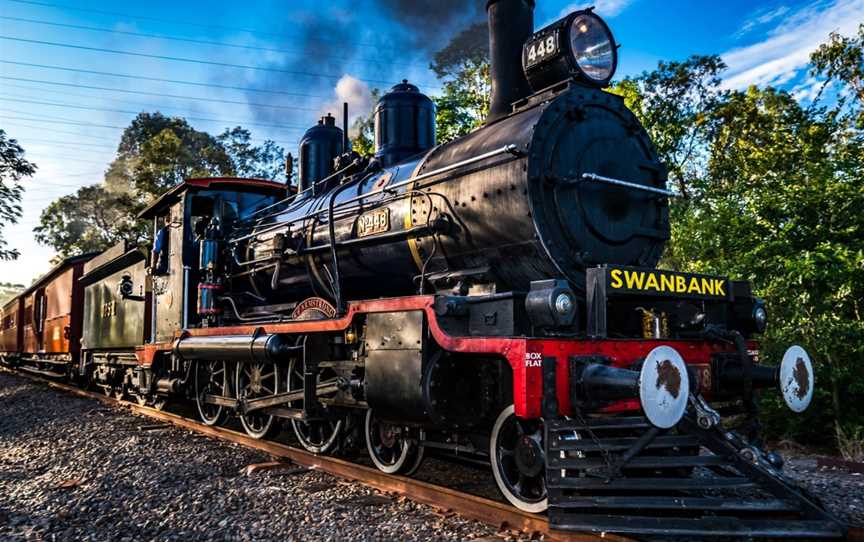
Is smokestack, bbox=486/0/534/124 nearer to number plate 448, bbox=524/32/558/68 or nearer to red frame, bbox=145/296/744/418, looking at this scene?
number plate 448, bbox=524/32/558/68

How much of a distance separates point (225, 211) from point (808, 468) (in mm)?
6809

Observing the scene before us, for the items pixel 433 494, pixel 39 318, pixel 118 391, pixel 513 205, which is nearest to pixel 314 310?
pixel 433 494

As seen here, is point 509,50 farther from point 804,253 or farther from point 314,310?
point 804,253

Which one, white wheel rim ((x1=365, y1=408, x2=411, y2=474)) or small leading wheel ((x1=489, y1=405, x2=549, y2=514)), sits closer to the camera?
small leading wheel ((x1=489, y1=405, x2=549, y2=514))

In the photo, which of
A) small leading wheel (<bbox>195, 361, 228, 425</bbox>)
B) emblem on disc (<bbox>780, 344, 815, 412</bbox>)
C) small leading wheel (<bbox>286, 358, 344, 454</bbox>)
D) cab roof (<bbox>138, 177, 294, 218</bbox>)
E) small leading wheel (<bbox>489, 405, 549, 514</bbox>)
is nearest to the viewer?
small leading wheel (<bbox>489, 405, 549, 514</bbox>)

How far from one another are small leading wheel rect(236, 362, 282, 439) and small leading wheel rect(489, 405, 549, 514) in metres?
2.71

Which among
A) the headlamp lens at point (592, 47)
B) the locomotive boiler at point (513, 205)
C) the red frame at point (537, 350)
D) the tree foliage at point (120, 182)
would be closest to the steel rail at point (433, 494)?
the red frame at point (537, 350)

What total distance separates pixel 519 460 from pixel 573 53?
2679 mm

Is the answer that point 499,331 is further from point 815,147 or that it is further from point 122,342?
point 815,147

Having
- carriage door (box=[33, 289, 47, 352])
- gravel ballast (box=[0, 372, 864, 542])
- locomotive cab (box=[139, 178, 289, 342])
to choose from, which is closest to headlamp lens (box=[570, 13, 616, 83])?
gravel ballast (box=[0, 372, 864, 542])

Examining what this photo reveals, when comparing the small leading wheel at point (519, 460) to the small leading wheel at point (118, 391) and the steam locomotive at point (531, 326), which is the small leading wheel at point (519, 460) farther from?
the small leading wheel at point (118, 391)

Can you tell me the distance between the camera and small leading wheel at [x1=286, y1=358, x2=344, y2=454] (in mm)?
5488

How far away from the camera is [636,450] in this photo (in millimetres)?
3293

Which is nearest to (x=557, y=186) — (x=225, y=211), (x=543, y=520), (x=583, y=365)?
(x=583, y=365)
